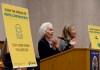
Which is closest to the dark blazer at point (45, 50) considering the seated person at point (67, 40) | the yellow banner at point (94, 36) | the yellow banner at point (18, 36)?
the seated person at point (67, 40)

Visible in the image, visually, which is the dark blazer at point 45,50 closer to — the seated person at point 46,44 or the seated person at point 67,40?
the seated person at point 46,44

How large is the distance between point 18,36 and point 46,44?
1.16 metres

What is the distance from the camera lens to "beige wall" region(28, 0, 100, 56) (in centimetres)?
777

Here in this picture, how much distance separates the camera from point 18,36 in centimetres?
301

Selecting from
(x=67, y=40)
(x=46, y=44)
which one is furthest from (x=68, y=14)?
(x=46, y=44)

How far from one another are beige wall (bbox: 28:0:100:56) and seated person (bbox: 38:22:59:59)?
11.4ft

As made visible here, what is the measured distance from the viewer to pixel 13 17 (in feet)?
9.92

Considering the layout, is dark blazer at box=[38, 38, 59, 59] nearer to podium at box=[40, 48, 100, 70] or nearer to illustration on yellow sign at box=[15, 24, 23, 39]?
podium at box=[40, 48, 100, 70]

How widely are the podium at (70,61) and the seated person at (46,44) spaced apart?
0.31 metres

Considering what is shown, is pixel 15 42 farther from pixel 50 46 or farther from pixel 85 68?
pixel 50 46

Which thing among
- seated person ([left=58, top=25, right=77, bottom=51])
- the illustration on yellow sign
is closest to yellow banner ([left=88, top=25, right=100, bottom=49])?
seated person ([left=58, top=25, right=77, bottom=51])

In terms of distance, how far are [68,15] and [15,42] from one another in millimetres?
4987

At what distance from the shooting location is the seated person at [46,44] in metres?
4.08

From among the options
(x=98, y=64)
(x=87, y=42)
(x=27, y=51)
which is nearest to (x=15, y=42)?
(x=27, y=51)
